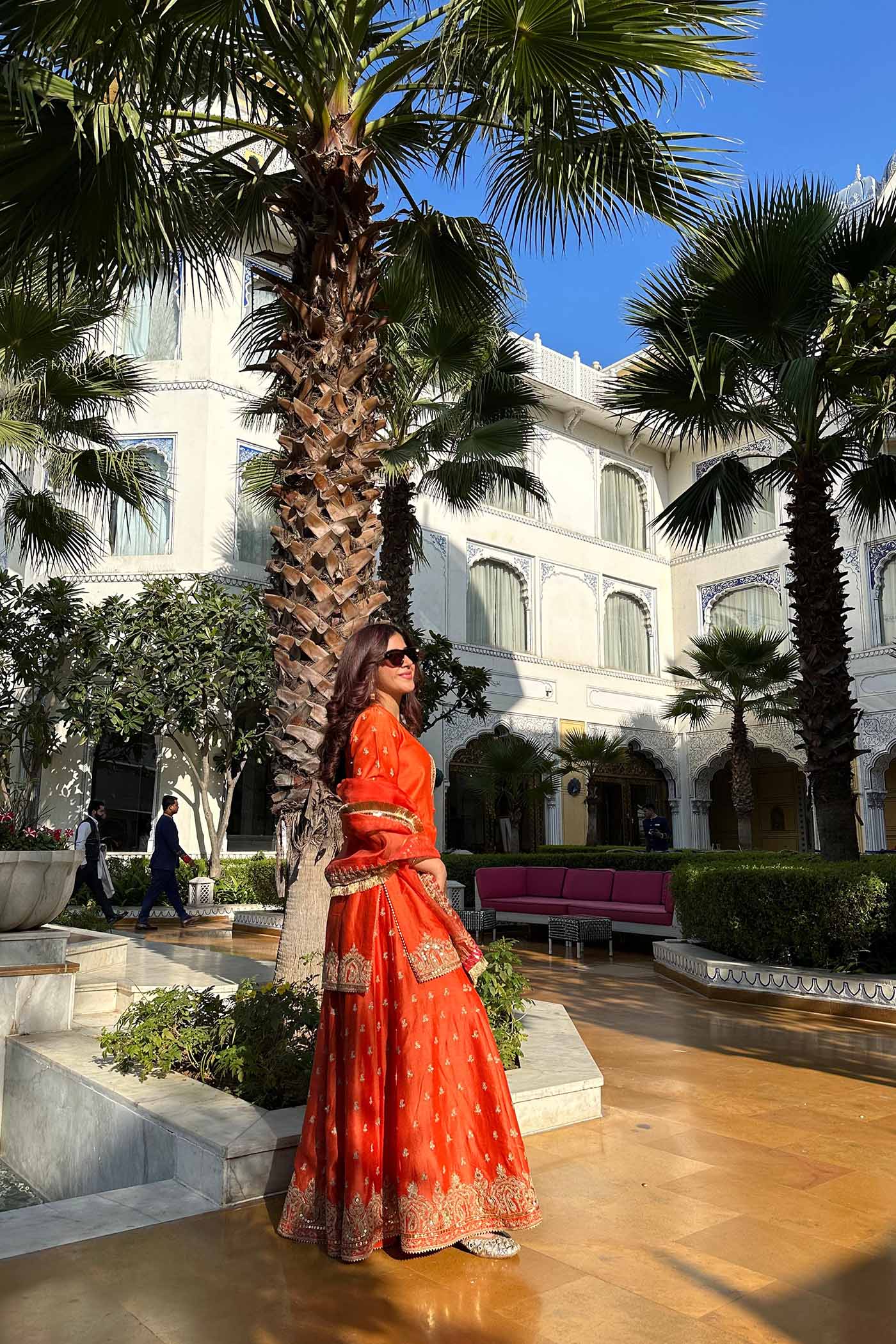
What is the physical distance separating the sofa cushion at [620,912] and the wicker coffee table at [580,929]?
9cm

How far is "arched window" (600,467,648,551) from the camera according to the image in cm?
2475

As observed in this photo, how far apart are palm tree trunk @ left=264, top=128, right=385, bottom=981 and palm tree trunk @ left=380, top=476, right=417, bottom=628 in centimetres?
661

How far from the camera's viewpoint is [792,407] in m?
7.11

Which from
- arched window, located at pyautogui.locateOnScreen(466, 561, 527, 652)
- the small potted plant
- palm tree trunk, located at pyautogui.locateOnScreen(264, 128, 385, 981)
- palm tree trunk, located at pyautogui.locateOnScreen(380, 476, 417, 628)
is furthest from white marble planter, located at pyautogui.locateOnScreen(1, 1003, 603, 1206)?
arched window, located at pyautogui.locateOnScreen(466, 561, 527, 652)

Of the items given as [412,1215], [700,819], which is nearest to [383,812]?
[412,1215]

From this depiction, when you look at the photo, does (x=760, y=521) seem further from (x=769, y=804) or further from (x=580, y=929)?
(x=580, y=929)

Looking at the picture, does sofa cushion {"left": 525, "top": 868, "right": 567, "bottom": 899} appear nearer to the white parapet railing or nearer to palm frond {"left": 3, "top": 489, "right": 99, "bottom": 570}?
palm frond {"left": 3, "top": 489, "right": 99, "bottom": 570}

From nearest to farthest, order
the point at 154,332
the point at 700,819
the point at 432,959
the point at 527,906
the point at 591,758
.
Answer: the point at 432,959 → the point at 527,906 → the point at 154,332 → the point at 591,758 → the point at 700,819

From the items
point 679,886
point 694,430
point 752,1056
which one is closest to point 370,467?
point 752,1056

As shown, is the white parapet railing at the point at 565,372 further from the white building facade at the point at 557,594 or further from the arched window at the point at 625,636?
the arched window at the point at 625,636

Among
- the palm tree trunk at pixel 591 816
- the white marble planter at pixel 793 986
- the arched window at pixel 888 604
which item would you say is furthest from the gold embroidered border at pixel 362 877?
the arched window at pixel 888 604

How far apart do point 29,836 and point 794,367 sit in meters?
9.93

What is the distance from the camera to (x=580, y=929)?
9.75m

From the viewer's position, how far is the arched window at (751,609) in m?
23.0
